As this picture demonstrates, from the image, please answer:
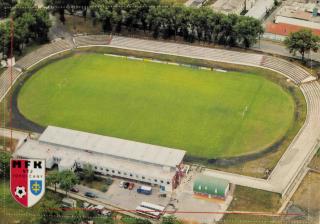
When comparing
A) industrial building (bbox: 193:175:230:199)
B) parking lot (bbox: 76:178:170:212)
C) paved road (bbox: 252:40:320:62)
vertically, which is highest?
paved road (bbox: 252:40:320:62)

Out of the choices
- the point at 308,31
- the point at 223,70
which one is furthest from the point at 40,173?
the point at 308,31

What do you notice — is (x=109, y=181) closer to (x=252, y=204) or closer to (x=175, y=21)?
(x=252, y=204)

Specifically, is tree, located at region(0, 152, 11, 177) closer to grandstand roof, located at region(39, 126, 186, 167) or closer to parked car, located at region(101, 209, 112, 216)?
grandstand roof, located at region(39, 126, 186, 167)

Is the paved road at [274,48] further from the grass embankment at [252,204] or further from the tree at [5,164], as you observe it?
the tree at [5,164]

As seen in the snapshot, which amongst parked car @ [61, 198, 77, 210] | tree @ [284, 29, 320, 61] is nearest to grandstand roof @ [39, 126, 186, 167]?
parked car @ [61, 198, 77, 210]

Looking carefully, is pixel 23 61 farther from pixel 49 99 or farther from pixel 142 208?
pixel 142 208
